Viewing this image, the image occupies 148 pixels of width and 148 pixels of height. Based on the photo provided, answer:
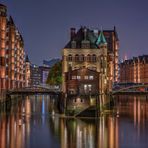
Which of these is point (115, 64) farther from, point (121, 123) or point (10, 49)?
point (121, 123)

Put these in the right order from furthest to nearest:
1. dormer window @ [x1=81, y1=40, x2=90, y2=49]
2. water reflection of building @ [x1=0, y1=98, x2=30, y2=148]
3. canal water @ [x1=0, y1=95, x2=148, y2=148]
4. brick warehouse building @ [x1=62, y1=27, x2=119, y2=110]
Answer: dormer window @ [x1=81, y1=40, x2=90, y2=49]
brick warehouse building @ [x1=62, y1=27, x2=119, y2=110]
canal water @ [x1=0, y1=95, x2=148, y2=148]
water reflection of building @ [x1=0, y1=98, x2=30, y2=148]

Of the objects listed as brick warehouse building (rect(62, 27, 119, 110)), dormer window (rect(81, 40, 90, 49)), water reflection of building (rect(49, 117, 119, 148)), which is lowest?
water reflection of building (rect(49, 117, 119, 148))

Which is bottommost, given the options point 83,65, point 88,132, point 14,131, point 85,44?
point 88,132

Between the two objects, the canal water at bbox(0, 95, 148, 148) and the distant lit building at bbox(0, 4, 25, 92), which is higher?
the distant lit building at bbox(0, 4, 25, 92)

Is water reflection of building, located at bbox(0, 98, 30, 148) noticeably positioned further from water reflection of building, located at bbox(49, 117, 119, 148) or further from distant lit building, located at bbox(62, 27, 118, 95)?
distant lit building, located at bbox(62, 27, 118, 95)

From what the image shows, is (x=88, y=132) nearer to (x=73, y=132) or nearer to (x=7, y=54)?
(x=73, y=132)

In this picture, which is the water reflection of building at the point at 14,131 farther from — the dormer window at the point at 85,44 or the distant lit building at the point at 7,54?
the distant lit building at the point at 7,54

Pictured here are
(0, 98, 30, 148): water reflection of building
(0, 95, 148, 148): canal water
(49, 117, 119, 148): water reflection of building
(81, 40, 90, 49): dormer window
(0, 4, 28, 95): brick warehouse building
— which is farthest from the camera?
(0, 4, 28, 95): brick warehouse building

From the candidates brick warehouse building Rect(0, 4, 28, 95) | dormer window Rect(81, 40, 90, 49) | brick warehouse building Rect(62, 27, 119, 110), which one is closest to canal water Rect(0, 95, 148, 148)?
brick warehouse building Rect(62, 27, 119, 110)

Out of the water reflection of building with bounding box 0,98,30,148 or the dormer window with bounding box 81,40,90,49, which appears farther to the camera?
the dormer window with bounding box 81,40,90,49

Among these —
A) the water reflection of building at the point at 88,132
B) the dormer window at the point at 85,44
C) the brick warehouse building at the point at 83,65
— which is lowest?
the water reflection of building at the point at 88,132

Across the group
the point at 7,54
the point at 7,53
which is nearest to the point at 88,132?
the point at 7,54

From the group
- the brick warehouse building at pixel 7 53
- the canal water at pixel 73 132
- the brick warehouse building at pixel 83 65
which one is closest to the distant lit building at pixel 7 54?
the brick warehouse building at pixel 7 53

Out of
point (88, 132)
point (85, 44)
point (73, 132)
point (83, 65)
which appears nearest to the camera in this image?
point (73, 132)
